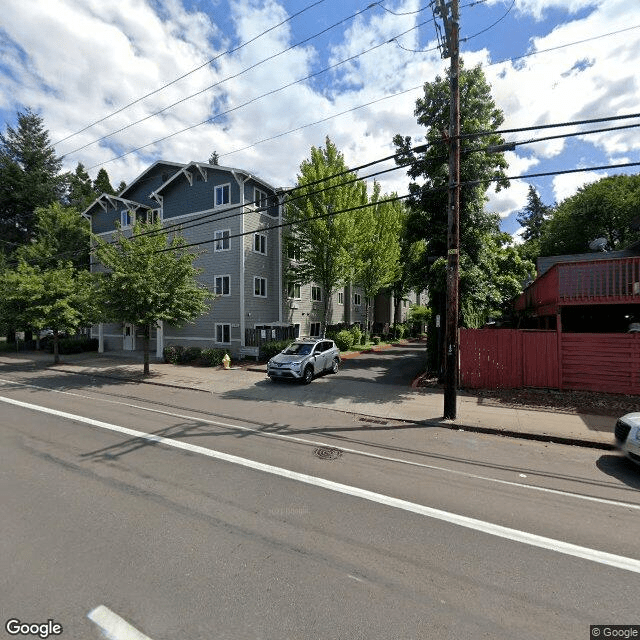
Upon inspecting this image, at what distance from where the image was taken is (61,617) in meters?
3.02

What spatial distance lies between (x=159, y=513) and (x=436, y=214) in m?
13.6

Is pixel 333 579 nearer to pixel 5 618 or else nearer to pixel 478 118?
pixel 5 618

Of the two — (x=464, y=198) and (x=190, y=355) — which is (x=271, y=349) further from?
(x=464, y=198)

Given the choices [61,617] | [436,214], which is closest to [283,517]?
[61,617]

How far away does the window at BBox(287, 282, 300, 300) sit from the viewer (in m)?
26.1

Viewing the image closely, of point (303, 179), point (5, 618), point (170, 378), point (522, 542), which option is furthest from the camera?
point (303, 179)

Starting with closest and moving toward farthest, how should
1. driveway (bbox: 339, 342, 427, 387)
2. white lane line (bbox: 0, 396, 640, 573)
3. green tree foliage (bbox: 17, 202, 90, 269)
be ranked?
white lane line (bbox: 0, 396, 640, 573) < driveway (bbox: 339, 342, 427, 387) < green tree foliage (bbox: 17, 202, 90, 269)

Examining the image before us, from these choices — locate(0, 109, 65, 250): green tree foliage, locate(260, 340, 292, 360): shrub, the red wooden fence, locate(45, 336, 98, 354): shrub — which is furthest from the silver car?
locate(0, 109, 65, 250): green tree foliage

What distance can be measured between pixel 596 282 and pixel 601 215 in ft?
112

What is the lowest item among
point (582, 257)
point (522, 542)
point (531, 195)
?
point (522, 542)

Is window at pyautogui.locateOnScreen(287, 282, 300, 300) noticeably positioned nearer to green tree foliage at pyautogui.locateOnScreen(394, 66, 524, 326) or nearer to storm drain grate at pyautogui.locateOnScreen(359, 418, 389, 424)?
green tree foliage at pyautogui.locateOnScreen(394, 66, 524, 326)

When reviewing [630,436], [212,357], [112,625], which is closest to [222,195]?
[212,357]

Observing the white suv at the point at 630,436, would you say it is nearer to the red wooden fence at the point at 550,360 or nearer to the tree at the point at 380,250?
the red wooden fence at the point at 550,360

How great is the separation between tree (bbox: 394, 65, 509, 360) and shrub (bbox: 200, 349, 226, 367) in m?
11.7
